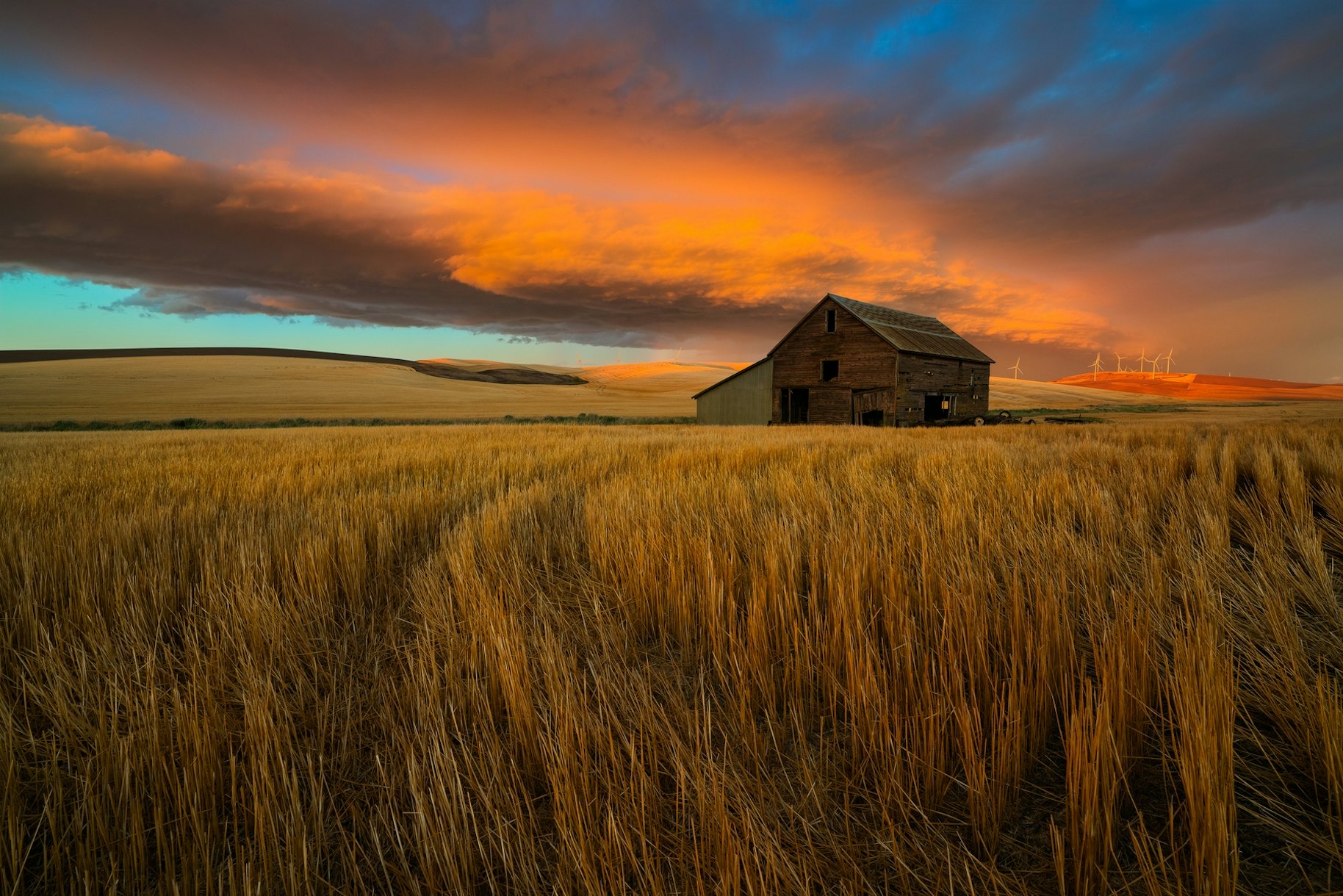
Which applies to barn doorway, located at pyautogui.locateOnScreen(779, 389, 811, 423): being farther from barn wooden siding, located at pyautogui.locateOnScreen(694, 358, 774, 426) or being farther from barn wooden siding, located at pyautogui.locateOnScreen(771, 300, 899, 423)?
barn wooden siding, located at pyautogui.locateOnScreen(694, 358, 774, 426)

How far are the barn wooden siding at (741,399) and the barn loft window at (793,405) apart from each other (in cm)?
96

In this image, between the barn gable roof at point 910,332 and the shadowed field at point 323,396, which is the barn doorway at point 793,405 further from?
the shadowed field at point 323,396

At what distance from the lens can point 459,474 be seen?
7305mm

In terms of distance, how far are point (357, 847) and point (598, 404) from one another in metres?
61.7

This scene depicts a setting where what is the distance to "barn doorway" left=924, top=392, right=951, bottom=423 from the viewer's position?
105 ft

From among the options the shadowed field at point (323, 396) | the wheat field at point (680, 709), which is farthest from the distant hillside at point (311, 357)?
the wheat field at point (680, 709)

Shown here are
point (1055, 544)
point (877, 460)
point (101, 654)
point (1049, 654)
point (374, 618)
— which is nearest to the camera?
point (1049, 654)

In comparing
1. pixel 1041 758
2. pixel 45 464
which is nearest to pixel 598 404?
pixel 45 464

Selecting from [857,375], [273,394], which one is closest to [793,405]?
[857,375]

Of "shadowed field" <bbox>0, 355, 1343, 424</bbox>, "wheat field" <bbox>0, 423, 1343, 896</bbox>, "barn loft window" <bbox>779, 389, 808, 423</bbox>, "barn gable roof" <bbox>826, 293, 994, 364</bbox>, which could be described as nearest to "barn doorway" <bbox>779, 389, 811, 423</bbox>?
"barn loft window" <bbox>779, 389, 808, 423</bbox>

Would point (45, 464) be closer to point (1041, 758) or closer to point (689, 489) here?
point (689, 489)

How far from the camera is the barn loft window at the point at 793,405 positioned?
1340 inches

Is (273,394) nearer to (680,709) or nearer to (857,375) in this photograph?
(857,375)

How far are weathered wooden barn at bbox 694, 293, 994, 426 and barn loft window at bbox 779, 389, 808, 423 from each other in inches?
1.8
